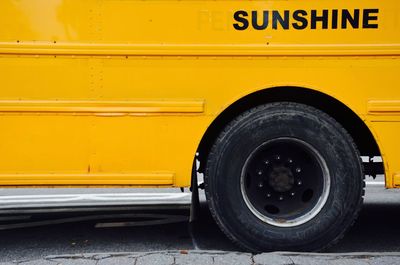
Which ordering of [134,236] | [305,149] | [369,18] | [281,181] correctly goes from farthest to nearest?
[134,236] < [281,181] < [305,149] < [369,18]

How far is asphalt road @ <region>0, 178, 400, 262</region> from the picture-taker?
12.1 ft

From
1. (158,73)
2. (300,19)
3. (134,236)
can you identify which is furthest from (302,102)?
(134,236)

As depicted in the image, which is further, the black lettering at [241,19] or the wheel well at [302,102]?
the wheel well at [302,102]

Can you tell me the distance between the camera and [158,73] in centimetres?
328

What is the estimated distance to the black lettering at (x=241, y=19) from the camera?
325cm

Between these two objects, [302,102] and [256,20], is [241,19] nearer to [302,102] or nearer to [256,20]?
[256,20]

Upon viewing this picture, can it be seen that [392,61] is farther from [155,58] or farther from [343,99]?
[155,58]

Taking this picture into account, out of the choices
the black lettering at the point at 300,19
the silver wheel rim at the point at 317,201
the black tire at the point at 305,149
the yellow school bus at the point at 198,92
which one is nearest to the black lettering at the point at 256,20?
the yellow school bus at the point at 198,92

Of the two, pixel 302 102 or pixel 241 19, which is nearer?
pixel 241 19

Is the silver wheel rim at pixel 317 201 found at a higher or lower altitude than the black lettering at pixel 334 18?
lower

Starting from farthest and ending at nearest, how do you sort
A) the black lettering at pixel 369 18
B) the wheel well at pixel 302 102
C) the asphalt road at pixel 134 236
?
the asphalt road at pixel 134 236 < the wheel well at pixel 302 102 < the black lettering at pixel 369 18

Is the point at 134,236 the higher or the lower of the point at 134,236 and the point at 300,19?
the lower

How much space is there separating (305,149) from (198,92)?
80cm

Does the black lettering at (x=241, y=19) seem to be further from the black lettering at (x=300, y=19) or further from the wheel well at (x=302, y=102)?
the wheel well at (x=302, y=102)
